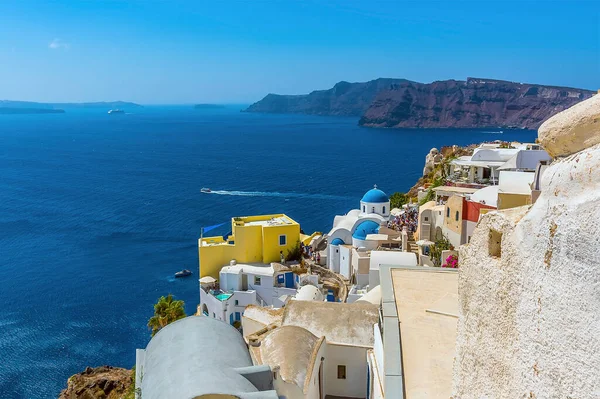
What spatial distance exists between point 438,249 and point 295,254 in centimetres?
1172

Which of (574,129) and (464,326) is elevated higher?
(574,129)

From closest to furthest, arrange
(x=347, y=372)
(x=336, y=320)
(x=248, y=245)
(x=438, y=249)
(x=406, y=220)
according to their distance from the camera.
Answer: (x=347, y=372)
(x=336, y=320)
(x=438, y=249)
(x=248, y=245)
(x=406, y=220)

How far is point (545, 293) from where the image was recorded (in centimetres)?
535

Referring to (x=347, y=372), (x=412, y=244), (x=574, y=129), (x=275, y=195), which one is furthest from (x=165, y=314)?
(x=275, y=195)

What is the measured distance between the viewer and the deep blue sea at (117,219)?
142 feet

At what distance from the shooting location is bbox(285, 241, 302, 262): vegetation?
40.0 m

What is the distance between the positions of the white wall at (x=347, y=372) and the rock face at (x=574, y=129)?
45.7 ft

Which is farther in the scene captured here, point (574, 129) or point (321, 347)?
point (321, 347)

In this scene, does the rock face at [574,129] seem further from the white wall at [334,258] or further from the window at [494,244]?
the white wall at [334,258]

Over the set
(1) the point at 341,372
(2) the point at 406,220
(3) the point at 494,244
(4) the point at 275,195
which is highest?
(3) the point at 494,244

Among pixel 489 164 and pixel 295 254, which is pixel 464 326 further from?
pixel 489 164

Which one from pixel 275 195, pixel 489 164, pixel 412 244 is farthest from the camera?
pixel 275 195

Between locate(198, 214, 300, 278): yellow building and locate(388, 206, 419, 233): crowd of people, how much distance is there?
27.1 feet

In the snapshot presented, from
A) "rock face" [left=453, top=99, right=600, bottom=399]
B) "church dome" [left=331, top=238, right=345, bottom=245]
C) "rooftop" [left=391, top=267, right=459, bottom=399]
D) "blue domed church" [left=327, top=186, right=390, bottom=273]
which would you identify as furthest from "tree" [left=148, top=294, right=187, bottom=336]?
"rock face" [left=453, top=99, right=600, bottom=399]
